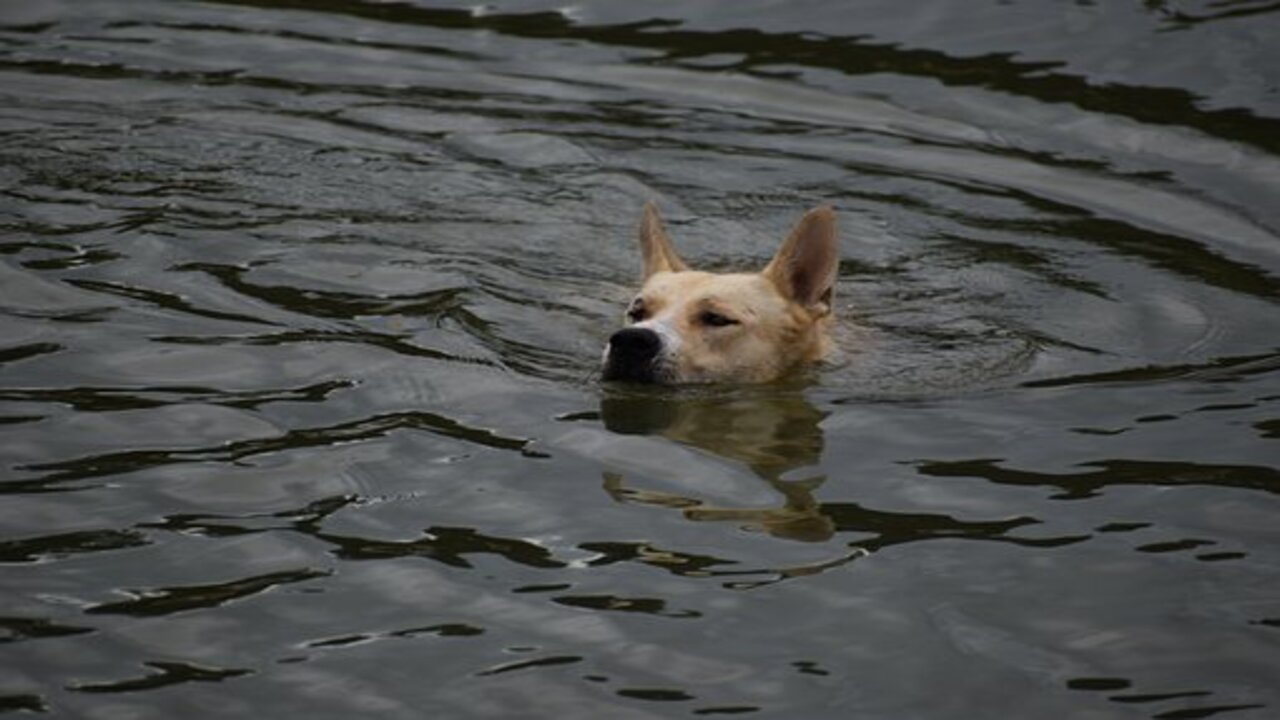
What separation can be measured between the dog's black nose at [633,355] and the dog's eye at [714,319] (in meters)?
0.39

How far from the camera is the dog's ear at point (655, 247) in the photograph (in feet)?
34.9

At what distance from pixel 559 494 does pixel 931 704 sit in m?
2.14

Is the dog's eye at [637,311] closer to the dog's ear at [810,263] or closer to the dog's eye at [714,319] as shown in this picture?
the dog's eye at [714,319]

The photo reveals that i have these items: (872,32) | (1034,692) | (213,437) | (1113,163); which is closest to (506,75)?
(872,32)

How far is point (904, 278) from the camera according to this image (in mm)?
11680

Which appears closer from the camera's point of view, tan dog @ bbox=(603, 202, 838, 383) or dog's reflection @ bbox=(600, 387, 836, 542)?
dog's reflection @ bbox=(600, 387, 836, 542)

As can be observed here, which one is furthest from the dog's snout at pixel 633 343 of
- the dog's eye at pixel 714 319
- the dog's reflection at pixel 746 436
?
the dog's eye at pixel 714 319

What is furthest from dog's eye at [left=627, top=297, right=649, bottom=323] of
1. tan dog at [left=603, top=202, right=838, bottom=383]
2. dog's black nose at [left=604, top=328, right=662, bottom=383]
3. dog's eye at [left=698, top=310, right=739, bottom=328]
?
dog's black nose at [left=604, top=328, right=662, bottom=383]

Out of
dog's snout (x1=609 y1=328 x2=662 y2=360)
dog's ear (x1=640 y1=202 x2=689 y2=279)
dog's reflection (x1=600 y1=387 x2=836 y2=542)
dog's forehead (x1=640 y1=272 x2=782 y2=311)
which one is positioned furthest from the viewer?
dog's ear (x1=640 y1=202 x2=689 y2=279)

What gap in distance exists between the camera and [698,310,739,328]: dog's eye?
392 inches

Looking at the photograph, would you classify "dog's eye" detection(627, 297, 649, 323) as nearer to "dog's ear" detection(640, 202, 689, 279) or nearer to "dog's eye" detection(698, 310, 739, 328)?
"dog's eye" detection(698, 310, 739, 328)

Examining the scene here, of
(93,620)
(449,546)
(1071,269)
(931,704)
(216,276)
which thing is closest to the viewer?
(931,704)

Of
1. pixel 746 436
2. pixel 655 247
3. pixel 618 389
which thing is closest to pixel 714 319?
pixel 618 389

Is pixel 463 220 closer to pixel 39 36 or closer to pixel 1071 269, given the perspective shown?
pixel 1071 269
